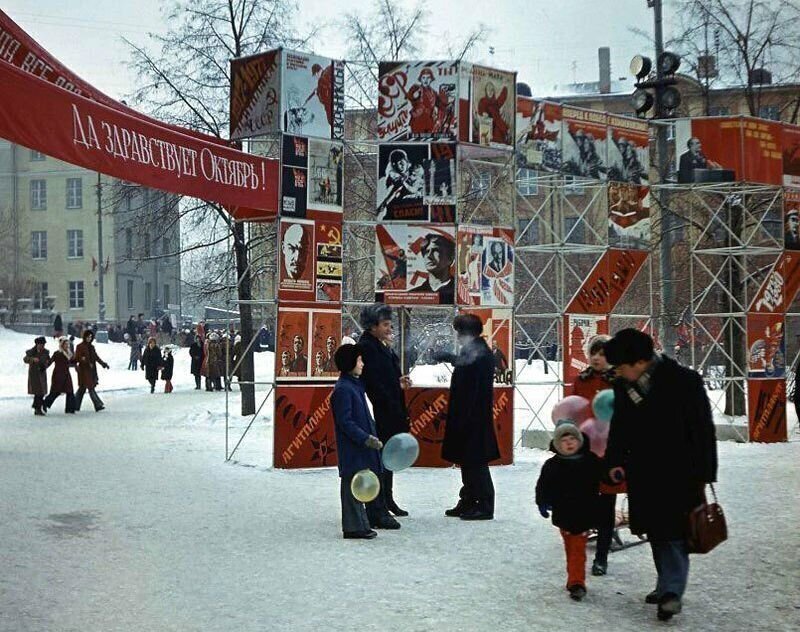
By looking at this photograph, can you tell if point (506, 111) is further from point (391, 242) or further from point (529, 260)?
point (529, 260)

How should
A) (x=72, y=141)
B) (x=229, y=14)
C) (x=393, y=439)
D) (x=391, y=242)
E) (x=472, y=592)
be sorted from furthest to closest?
(x=229, y=14) → (x=391, y=242) → (x=72, y=141) → (x=393, y=439) → (x=472, y=592)

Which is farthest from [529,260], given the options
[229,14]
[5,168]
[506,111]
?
[5,168]

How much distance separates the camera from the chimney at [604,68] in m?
64.3

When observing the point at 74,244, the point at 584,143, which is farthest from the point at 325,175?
the point at 74,244

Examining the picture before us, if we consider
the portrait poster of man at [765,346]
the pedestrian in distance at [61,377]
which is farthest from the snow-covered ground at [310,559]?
the pedestrian in distance at [61,377]

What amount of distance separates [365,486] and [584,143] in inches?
350

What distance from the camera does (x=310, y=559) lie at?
8.09 metres

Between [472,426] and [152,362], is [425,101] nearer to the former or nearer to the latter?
[472,426]

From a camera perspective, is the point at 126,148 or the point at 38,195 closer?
the point at 126,148

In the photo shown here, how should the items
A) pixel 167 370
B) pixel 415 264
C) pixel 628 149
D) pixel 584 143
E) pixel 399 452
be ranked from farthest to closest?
pixel 167 370 < pixel 628 149 < pixel 584 143 < pixel 415 264 < pixel 399 452

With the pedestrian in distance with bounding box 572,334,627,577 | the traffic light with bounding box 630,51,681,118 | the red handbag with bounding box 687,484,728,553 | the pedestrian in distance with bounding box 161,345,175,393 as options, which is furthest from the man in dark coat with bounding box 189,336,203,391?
the red handbag with bounding box 687,484,728,553

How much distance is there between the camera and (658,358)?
21.5 ft

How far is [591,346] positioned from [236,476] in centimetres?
592

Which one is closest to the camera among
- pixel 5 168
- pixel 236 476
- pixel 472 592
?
pixel 472 592
